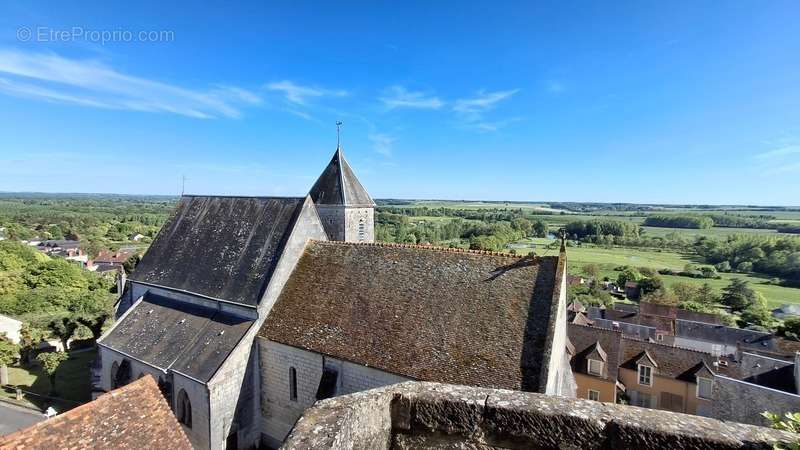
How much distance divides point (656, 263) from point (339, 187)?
114m

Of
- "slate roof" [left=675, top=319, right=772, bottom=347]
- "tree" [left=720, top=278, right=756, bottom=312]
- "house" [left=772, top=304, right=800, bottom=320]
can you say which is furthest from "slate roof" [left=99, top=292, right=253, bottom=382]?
"tree" [left=720, top=278, right=756, bottom=312]

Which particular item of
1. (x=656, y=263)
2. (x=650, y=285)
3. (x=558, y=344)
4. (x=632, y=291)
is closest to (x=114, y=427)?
(x=558, y=344)

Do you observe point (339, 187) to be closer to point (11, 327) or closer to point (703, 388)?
point (703, 388)

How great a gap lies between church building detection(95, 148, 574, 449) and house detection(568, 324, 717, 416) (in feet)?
37.6

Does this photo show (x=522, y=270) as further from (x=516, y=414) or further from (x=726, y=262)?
(x=726, y=262)

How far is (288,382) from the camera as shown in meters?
14.6

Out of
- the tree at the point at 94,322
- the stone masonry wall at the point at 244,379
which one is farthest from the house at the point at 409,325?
the tree at the point at 94,322

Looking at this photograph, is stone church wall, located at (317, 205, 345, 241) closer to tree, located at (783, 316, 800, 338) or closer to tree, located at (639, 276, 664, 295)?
tree, located at (783, 316, 800, 338)

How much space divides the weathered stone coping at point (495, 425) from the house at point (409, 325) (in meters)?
7.63

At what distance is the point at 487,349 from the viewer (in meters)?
11.4

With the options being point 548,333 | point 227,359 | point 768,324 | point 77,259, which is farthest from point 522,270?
point 77,259

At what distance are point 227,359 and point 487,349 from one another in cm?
912

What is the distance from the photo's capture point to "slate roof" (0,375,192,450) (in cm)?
791

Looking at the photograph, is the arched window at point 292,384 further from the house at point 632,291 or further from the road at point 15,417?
the house at point 632,291
